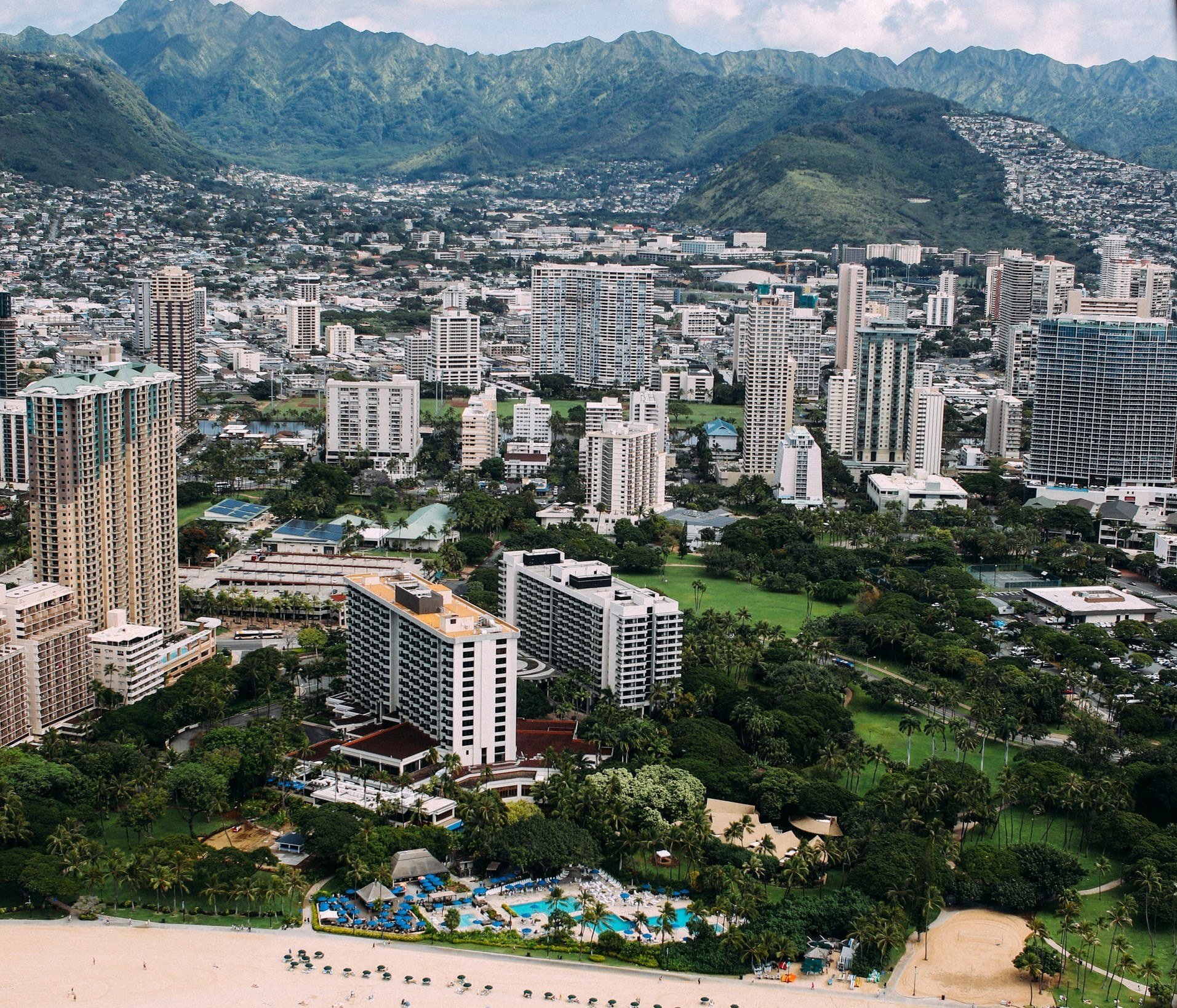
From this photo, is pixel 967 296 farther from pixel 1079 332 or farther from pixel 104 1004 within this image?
pixel 104 1004

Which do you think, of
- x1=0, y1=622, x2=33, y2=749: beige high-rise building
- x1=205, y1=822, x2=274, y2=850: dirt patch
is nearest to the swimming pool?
x1=205, y1=822, x2=274, y2=850: dirt patch

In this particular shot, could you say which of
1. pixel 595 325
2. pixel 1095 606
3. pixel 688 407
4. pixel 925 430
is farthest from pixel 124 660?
pixel 595 325

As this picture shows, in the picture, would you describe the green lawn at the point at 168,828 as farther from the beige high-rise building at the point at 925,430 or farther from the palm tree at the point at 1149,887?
the beige high-rise building at the point at 925,430

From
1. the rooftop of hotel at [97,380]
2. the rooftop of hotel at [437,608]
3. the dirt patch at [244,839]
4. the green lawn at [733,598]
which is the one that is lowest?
the dirt patch at [244,839]

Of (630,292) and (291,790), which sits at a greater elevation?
(630,292)

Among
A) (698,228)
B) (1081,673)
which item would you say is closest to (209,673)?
(1081,673)

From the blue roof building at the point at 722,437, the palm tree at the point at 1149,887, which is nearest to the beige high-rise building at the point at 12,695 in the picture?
the palm tree at the point at 1149,887

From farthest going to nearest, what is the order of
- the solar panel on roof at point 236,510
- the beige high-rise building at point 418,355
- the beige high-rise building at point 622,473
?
the beige high-rise building at point 418,355 < the beige high-rise building at point 622,473 < the solar panel on roof at point 236,510
